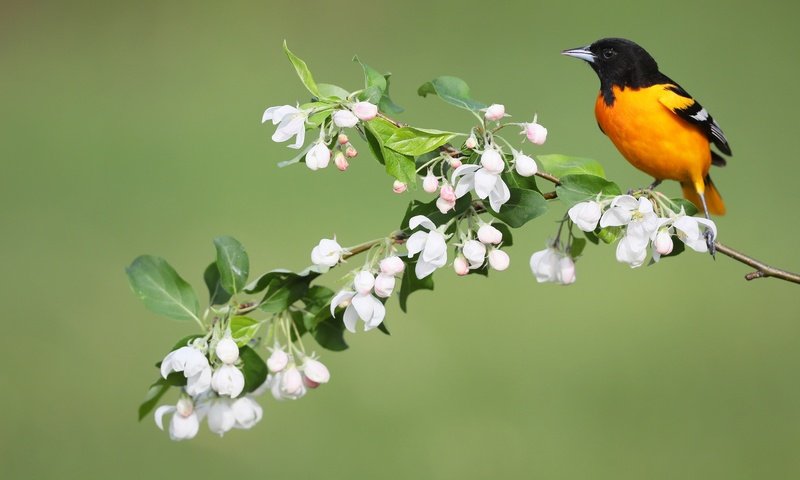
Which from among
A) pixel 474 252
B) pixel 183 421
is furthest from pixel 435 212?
pixel 183 421

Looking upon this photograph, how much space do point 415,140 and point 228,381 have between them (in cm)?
35

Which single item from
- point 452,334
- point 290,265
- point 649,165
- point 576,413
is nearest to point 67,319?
point 290,265

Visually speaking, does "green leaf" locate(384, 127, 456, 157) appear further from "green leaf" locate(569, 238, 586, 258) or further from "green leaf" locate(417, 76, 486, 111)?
"green leaf" locate(569, 238, 586, 258)

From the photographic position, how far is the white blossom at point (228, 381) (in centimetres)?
109

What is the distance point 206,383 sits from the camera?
1096 millimetres

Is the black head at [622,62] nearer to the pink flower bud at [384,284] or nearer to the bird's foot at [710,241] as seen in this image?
the bird's foot at [710,241]

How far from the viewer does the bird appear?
173 centimetres

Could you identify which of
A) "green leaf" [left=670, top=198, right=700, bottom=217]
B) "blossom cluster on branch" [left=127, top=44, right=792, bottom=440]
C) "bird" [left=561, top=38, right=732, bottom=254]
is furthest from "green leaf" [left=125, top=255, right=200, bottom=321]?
"bird" [left=561, top=38, right=732, bottom=254]

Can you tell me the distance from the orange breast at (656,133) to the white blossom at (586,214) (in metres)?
0.72

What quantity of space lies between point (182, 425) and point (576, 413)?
2.00 meters

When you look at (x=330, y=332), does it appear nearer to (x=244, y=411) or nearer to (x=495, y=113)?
(x=244, y=411)

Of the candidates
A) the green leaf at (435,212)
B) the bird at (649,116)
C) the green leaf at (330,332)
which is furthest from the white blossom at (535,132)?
the bird at (649,116)

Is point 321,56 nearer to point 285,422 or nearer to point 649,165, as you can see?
point 285,422

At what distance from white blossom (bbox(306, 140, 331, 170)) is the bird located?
2.58ft
